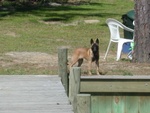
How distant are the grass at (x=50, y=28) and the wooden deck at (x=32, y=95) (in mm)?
1969

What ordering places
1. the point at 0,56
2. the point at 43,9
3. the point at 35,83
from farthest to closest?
the point at 43,9, the point at 0,56, the point at 35,83

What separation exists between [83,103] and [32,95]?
2.08 metres

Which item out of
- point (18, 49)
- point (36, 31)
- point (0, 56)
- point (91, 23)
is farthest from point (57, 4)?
point (0, 56)

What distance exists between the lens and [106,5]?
3136 centimetres

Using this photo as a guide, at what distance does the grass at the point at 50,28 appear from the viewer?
53.6 feet

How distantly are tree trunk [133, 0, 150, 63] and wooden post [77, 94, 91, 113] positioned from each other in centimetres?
698

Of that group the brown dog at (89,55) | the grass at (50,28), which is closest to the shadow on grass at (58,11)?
the grass at (50,28)

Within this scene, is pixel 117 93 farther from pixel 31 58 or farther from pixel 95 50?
pixel 31 58

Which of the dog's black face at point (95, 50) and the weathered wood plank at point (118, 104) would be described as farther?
the dog's black face at point (95, 50)

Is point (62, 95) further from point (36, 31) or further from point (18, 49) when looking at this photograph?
point (36, 31)

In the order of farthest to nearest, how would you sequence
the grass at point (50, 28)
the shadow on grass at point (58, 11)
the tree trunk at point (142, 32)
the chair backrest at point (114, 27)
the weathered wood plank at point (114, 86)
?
1. the shadow on grass at point (58, 11)
2. the grass at point (50, 28)
3. the chair backrest at point (114, 27)
4. the tree trunk at point (142, 32)
5. the weathered wood plank at point (114, 86)

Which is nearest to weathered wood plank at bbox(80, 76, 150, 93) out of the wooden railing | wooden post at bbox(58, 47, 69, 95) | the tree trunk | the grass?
the wooden railing

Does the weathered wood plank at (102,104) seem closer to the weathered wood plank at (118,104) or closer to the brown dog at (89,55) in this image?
the weathered wood plank at (118,104)

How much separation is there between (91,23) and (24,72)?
13376mm
